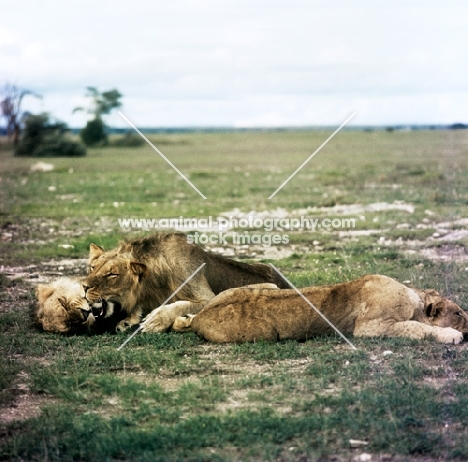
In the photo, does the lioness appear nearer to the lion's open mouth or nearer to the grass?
the grass

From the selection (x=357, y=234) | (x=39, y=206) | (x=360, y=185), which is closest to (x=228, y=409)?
(x=357, y=234)

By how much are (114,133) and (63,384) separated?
4496 centimetres

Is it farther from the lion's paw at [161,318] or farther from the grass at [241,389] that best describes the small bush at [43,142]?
the lion's paw at [161,318]

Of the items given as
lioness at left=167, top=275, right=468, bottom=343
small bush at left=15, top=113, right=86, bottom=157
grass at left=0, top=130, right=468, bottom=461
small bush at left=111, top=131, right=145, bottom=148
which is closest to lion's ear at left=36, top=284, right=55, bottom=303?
grass at left=0, top=130, right=468, bottom=461

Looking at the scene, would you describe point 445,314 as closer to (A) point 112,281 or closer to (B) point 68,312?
Answer: (A) point 112,281

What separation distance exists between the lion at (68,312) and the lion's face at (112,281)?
73 millimetres

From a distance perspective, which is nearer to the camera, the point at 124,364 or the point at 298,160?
the point at 124,364

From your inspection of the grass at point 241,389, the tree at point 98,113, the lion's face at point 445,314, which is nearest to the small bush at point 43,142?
the tree at point 98,113

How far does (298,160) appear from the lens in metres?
38.3

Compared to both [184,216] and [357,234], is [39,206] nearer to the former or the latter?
[184,216]

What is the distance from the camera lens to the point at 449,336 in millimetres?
7211

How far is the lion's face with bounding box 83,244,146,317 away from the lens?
7793mm

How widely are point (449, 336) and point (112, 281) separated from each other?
120 inches

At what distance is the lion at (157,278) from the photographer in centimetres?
788
